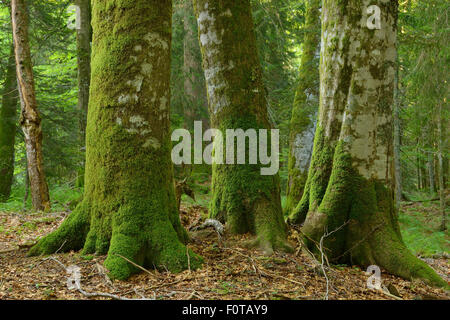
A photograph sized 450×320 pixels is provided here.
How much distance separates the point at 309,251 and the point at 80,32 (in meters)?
9.57

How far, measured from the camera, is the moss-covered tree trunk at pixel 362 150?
15.6 feet

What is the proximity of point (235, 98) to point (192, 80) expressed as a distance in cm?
778

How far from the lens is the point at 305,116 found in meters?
8.30

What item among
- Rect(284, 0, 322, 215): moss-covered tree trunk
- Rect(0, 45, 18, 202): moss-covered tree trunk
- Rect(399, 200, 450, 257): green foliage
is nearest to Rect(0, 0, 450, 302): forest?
Rect(399, 200, 450, 257): green foliage

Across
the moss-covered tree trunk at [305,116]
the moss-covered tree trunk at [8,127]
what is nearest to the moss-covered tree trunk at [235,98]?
the moss-covered tree trunk at [305,116]

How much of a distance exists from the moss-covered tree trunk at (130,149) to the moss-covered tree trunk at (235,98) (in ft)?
3.73

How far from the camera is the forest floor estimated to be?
318 cm

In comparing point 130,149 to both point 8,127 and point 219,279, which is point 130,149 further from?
point 8,127

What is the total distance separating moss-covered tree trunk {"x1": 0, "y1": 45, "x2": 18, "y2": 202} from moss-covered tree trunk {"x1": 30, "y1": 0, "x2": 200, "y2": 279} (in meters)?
8.58

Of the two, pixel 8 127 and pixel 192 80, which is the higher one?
pixel 192 80

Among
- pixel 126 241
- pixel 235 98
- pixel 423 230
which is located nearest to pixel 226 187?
pixel 235 98

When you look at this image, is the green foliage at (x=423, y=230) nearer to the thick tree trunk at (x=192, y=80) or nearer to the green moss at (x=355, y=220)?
the green moss at (x=355, y=220)
